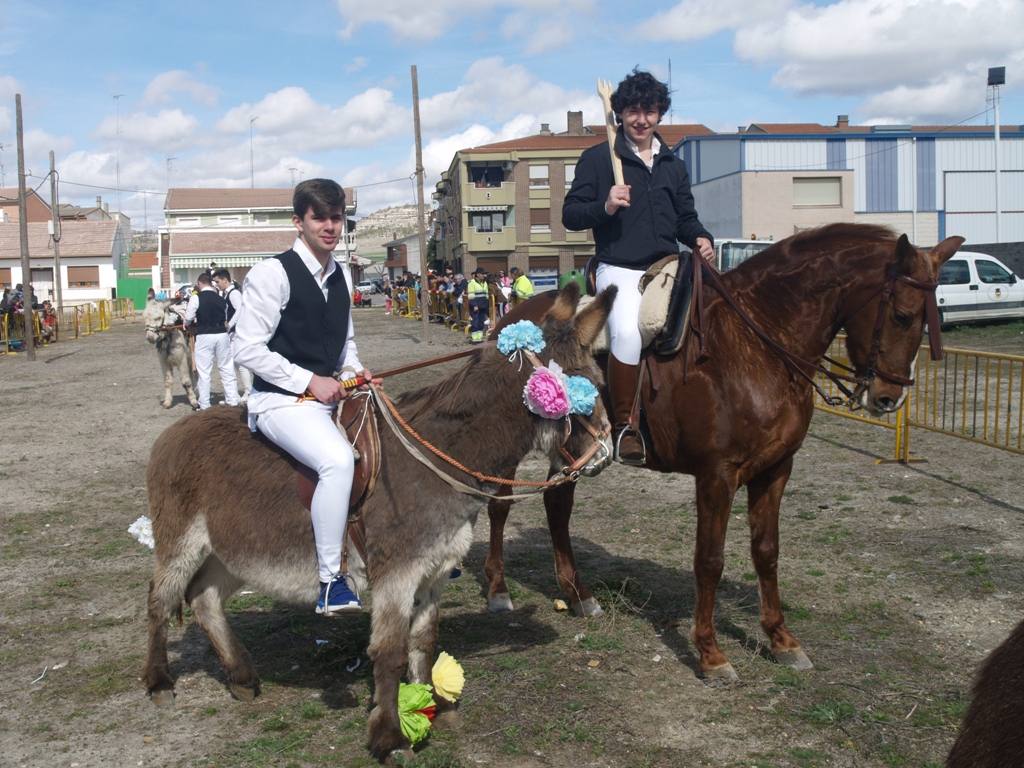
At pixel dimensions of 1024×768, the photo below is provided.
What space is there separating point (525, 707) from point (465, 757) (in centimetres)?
52

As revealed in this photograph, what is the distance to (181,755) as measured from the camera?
4273 millimetres

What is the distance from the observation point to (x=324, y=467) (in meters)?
4.11

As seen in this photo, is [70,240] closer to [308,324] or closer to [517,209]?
[517,209]

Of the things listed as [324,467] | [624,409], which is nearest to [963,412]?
[624,409]

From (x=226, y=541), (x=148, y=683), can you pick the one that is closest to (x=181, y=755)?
(x=148, y=683)

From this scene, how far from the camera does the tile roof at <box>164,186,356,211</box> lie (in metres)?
94.8

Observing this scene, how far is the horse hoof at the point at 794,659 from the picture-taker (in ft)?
Answer: 16.6

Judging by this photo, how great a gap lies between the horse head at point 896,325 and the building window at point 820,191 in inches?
1748

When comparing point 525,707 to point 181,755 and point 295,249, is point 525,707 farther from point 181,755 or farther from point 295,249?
point 295,249

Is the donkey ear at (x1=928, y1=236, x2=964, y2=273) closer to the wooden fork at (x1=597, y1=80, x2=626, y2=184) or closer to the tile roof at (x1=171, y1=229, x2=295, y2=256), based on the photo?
the wooden fork at (x1=597, y1=80, x2=626, y2=184)

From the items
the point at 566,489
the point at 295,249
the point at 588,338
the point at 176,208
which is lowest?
the point at 566,489

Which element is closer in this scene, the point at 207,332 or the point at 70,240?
the point at 207,332

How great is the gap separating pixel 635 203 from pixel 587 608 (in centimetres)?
258

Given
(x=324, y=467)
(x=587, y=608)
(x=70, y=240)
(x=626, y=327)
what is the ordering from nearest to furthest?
(x=324, y=467), (x=626, y=327), (x=587, y=608), (x=70, y=240)
